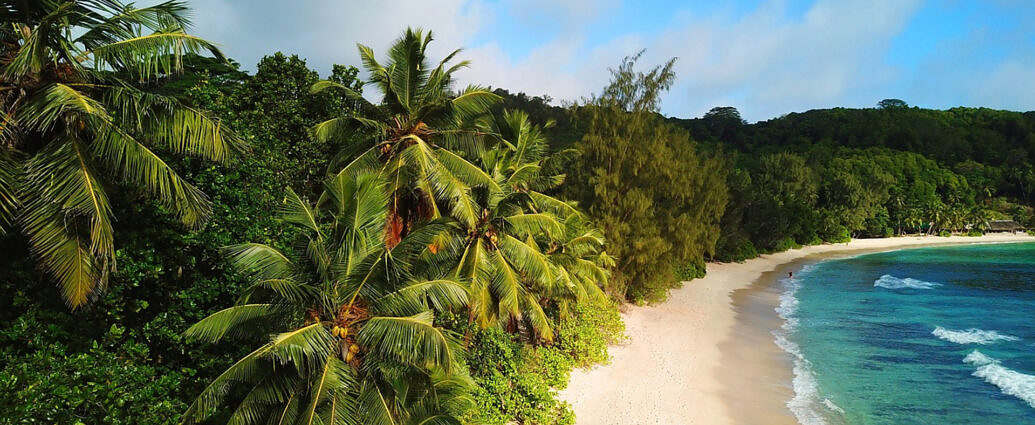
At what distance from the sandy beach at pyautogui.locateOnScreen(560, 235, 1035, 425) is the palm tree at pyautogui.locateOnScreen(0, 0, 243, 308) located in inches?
455

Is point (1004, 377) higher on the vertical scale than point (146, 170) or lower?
lower

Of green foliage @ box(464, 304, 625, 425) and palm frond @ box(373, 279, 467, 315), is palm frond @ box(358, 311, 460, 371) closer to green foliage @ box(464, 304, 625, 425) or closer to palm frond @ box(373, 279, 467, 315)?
palm frond @ box(373, 279, 467, 315)

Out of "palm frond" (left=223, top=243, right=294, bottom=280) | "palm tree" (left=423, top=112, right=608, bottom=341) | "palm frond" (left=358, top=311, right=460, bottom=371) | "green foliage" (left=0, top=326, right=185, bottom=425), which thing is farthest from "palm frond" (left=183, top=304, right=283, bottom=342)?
"palm tree" (left=423, top=112, right=608, bottom=341)

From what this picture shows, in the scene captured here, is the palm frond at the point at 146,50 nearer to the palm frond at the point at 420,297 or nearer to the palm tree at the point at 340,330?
the palm tree at the point at 340,330

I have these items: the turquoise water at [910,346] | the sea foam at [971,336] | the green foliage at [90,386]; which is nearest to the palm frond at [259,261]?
the green foliage at [90,386]

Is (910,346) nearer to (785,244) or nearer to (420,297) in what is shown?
(420,297)

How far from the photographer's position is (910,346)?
26672 millimetres

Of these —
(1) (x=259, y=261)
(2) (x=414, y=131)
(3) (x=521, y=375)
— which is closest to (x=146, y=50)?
(1) (x=259, y=261)

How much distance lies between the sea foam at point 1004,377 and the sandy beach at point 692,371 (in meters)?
7.92

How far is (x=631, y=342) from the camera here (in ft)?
73.2

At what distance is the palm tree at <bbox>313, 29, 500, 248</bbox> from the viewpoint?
12609mm

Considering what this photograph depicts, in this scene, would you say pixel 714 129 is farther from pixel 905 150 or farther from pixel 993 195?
pixel 993 195

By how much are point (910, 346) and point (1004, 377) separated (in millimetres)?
4595

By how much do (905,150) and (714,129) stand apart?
124ft
